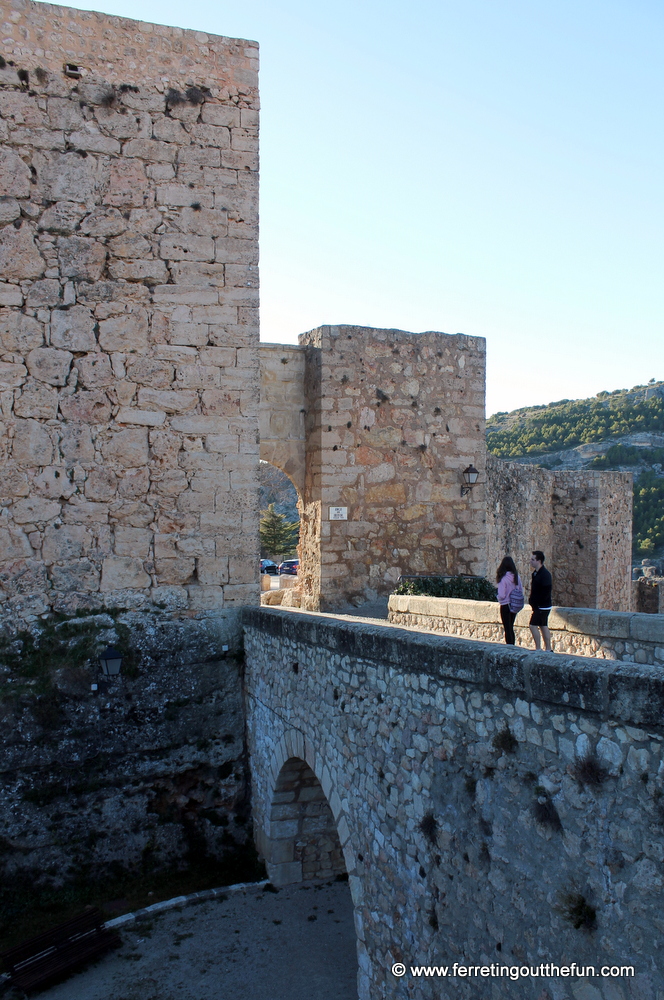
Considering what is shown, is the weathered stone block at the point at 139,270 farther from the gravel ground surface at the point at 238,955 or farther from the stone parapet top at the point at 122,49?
the gravel ground surface at the point at 238,955

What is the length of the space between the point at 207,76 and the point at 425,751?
22.5 ft

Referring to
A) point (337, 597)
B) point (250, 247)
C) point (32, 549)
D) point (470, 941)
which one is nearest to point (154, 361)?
point (250, 247)

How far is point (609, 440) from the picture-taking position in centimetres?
4241

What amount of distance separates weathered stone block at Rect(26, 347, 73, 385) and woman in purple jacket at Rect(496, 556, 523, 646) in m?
4.38

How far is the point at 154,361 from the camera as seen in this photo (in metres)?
7.66

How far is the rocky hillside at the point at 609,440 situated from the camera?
117ft

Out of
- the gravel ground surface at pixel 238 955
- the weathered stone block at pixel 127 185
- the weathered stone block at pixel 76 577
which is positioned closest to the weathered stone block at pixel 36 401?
the weathered stone block at pixel 76 577

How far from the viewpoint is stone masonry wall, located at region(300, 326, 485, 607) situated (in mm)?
9312

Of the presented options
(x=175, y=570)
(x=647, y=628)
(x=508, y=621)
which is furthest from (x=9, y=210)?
(x=647, y=628)

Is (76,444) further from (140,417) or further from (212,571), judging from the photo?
(212,571)

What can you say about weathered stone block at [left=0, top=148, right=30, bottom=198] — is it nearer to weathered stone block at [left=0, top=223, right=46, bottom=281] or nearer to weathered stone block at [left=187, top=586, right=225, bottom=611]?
weathered stone block at [left=0, top=223, right=46, bottom=281]

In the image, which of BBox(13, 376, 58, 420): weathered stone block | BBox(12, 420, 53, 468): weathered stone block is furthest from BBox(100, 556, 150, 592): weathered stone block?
BBox(13, 376, 58, 420): weathered stone block

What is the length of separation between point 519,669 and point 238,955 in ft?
14.3

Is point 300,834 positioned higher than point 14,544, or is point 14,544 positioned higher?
point 14,544
